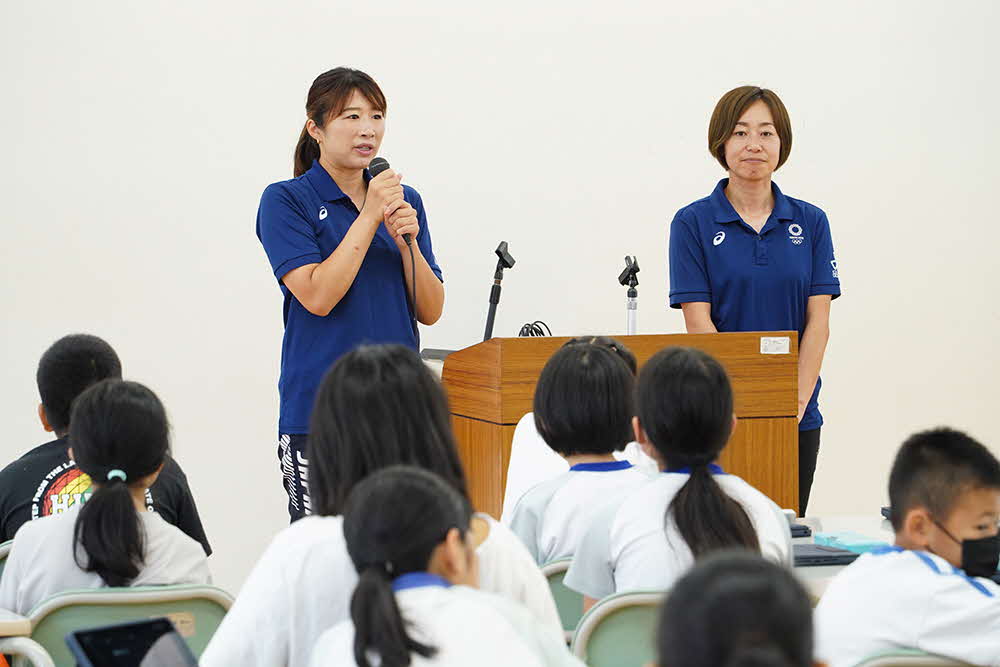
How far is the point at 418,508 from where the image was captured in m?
1.28

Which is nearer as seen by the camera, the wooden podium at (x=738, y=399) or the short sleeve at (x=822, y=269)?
the wooden podium at (x=738, y=399)

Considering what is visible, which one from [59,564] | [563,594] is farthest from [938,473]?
[59,564]

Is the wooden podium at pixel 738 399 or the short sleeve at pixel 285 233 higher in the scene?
the short sleeve at pixel 285 233

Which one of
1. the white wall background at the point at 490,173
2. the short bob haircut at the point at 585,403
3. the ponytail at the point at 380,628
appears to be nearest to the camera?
the ponytail at the point at 380,628

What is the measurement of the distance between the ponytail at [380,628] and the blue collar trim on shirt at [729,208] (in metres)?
2.38

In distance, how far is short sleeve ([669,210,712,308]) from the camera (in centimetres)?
338

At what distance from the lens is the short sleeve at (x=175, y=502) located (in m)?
2.52

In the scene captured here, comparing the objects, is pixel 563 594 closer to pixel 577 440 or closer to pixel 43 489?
pixel 577 440

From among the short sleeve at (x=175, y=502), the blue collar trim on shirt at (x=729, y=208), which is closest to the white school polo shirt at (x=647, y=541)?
the short sleeve at (x=175, y=502)

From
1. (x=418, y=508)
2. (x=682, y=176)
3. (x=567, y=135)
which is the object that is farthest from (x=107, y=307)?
(x=418, y=508)

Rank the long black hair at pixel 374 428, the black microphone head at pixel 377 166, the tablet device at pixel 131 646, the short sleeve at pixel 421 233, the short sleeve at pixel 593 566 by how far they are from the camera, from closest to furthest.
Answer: the tablet device at pixel 131 646 < the long black hair at pixel 374 428 < the short sleeve at pixel 593 566 < the black microphone head at pixel 377 166 < the short sleeve at pixel 421 233

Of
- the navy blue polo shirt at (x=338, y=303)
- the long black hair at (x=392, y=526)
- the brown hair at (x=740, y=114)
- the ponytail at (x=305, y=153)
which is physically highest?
the brown hair at (x=740, y=114)

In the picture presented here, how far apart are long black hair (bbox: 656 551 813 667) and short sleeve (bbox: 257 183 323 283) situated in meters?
2.00

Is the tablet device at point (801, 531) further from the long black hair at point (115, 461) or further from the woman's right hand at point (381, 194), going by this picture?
the long black hair at point (115, 461)
